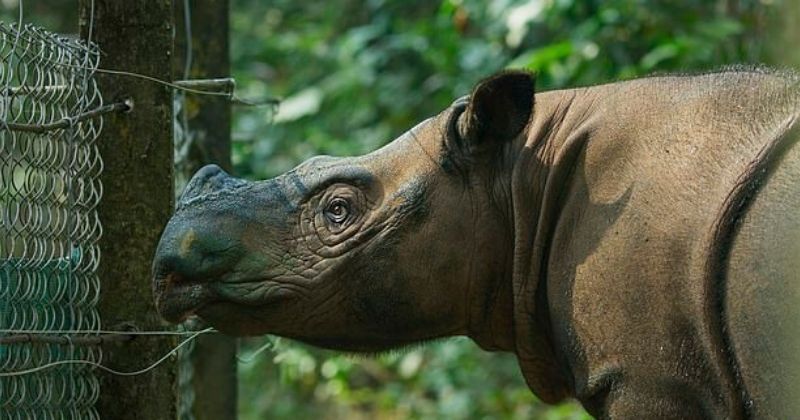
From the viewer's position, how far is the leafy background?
1001 cm

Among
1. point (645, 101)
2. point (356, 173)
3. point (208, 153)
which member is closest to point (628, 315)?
point (645, 101)

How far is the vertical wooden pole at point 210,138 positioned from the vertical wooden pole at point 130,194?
2.10 m

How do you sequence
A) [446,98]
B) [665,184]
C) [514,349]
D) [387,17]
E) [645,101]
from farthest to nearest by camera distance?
[387,17], [446,98], [514,349], [645,101], [665,184]

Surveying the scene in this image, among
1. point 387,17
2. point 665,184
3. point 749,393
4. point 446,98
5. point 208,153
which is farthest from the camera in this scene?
point 387,17

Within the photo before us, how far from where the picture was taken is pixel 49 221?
16.4 ft

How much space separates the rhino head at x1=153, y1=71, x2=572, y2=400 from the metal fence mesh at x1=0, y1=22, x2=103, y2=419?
0.35 m

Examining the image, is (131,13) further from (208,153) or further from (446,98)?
(446,98)

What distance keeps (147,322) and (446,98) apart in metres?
7.12

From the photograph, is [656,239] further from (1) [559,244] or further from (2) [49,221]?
(2) [49,221]

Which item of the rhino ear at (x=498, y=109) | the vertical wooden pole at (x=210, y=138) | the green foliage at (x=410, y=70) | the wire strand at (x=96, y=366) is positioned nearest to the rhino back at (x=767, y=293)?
the rhino ear at (x=498, y=109)

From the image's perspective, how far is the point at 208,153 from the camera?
24.4 feet

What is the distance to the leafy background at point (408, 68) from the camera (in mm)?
10008

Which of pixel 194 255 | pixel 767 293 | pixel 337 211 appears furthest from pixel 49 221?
pixel 767 293

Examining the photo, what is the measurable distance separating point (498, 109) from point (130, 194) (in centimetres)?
131
